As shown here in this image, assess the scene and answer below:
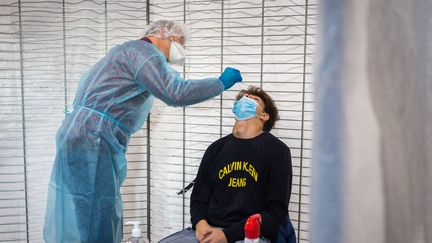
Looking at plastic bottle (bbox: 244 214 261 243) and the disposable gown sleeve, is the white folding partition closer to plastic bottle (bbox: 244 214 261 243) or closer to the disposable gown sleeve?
the disposable gown sleeve

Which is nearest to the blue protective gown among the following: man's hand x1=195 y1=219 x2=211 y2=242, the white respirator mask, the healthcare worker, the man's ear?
the healthcare worker

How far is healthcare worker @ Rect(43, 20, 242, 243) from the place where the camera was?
1530 mm

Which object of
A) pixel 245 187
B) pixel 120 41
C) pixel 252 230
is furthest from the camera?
pixel 120 41

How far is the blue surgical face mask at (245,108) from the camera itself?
5.23 feet

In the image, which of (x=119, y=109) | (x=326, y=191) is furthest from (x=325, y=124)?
(x=119, y=109)

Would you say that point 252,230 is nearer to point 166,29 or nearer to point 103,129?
point 103,129

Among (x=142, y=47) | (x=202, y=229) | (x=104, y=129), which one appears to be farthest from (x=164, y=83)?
(x=202, y=229)

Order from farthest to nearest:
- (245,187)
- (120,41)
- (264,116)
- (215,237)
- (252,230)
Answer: (120,41)
(264,116)
(245,187)
(215,237)
(252,230)

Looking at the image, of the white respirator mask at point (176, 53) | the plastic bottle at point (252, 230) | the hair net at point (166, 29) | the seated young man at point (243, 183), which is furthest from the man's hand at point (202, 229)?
the hair net at point (166, 29)

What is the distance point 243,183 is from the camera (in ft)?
4.99

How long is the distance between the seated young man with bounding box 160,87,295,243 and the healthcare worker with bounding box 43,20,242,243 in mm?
217

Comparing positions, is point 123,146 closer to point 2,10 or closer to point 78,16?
point 78,16

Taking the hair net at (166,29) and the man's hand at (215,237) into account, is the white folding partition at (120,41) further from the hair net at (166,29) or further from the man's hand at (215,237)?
the man's hand at (215,237)

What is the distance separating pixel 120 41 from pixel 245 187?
1054 mm
